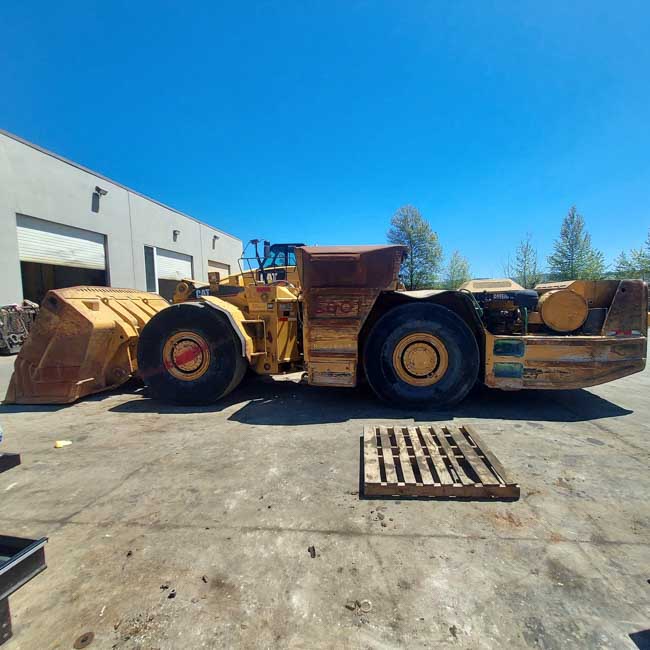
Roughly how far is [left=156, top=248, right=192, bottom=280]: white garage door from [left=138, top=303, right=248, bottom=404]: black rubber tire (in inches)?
733

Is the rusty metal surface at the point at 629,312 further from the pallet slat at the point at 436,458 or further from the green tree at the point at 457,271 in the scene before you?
the green tree at the point at 457,271

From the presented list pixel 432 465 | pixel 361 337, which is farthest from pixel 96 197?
pixel 432 465

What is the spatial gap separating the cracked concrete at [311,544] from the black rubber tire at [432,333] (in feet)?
2.92

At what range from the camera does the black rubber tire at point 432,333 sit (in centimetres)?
501

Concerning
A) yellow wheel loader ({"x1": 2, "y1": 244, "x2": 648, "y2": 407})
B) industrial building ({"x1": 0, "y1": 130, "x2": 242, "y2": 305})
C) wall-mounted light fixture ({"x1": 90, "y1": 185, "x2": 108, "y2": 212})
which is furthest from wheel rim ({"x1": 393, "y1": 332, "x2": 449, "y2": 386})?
wall-mounted light fixture ({"x1": 90, "y1": 185, "x2": 108, "y2": 212})

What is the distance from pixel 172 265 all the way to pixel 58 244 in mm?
8330

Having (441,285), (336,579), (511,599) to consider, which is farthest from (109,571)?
(441,285)

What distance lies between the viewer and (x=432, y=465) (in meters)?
3.38

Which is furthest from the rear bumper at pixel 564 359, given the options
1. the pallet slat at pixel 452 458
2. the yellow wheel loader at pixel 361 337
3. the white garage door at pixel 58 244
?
the white garage door at pixel 58 244

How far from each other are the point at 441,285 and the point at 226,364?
31422 mm

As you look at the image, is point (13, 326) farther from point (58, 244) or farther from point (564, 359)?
point (564, 359)

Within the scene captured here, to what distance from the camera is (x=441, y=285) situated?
34188 mm

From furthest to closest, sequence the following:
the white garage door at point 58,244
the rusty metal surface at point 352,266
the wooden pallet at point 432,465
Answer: the white garage door at point 58,244, the rusty metal surface at point 352,266, the wooden pallet at point 432,465

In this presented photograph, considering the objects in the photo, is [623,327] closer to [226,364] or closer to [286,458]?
[286,458]
